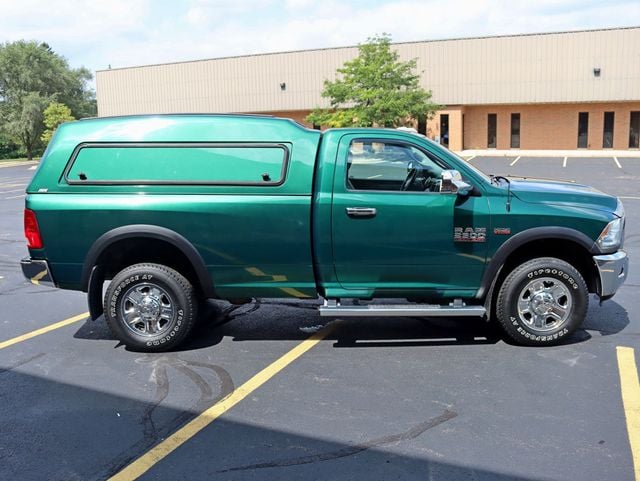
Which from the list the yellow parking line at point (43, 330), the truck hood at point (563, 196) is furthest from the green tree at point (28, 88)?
the truck hood at point (563, 196)

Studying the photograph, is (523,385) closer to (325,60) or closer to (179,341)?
(179,341)

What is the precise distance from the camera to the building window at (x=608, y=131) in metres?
40.8

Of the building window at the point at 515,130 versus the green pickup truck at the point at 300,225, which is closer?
the green pickup truck at the point at 300,225

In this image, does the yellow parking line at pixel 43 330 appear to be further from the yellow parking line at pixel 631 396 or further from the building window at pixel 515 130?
the building window at pixel 515 130

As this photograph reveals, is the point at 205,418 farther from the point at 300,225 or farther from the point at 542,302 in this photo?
the point at 542,302

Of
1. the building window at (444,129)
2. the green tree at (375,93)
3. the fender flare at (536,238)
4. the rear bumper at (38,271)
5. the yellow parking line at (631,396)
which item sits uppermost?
the green tree at (375,93)

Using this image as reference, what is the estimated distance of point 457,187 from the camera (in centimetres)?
532

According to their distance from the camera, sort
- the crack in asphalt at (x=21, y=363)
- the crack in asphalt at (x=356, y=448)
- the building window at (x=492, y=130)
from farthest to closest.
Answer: the building window at (x=492, y=130) < the crack in asphalt at (x=21, y=363) < the crack in asphalt at (x=356, y=448)

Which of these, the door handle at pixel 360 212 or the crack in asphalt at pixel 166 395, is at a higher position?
the door handle at pixel 360 212

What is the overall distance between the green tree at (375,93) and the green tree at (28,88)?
36021mm

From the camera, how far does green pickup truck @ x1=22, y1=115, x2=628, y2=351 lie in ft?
17.7

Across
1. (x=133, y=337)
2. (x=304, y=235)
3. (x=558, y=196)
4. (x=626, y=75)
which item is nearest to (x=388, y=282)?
(x=304, y=235)

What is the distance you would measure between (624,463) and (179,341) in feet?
12.1

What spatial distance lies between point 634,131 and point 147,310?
41849 mm
